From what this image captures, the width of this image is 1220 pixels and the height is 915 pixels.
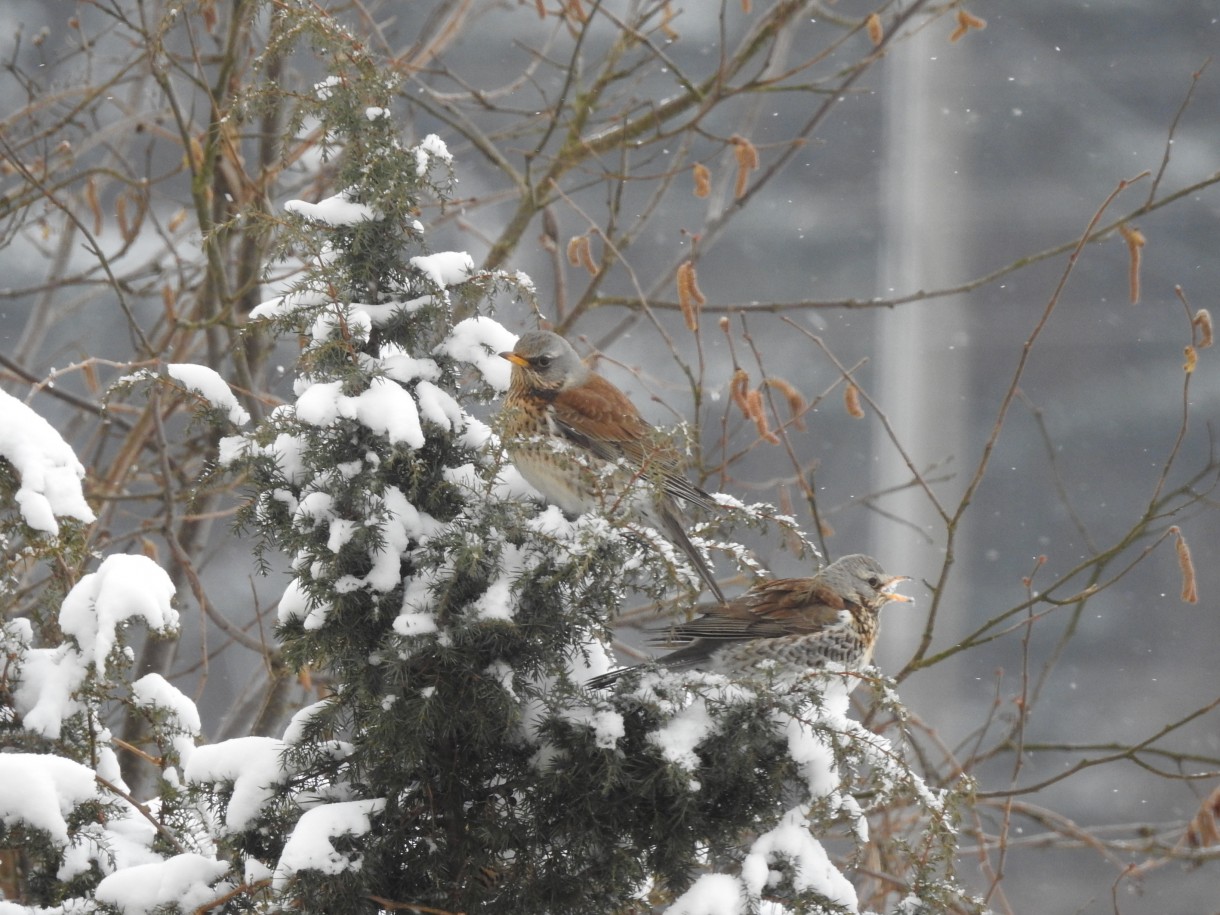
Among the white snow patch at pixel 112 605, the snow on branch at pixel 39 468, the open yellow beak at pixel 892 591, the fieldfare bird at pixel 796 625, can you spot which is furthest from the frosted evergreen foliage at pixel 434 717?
the open yellow beak at pixel 892 591

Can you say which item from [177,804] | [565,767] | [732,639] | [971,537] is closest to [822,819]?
[565,767]

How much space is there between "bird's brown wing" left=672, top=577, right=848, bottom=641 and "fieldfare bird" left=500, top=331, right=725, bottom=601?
0.64 feet

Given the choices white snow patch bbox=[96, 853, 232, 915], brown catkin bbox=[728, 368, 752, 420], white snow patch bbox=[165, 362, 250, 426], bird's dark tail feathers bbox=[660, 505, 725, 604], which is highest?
brown catkin bbox=[728, 368, 752, 420]

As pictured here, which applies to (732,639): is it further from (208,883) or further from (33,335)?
(33,335)

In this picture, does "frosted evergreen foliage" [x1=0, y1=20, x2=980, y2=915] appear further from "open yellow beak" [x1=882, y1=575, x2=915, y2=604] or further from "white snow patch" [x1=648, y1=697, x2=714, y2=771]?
"open yellow beak" [x1=882, y1=575, x2=915, y2=604]

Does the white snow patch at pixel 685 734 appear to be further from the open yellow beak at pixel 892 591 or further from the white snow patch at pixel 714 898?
the open yellow beak at pixel 892 591

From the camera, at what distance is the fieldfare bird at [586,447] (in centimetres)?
168

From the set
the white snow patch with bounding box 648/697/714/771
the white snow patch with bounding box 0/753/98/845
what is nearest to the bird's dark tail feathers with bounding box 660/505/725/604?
the white snow patch with bounding box 648/697/714/771

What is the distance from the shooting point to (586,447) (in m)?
2.26

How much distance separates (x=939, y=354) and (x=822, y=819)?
7400mm

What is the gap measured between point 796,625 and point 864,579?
27 cm

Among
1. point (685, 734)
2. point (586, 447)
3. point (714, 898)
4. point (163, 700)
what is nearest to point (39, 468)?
point (163, 700)

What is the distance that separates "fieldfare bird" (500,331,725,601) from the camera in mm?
1681

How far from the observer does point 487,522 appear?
A: 5.26ft
